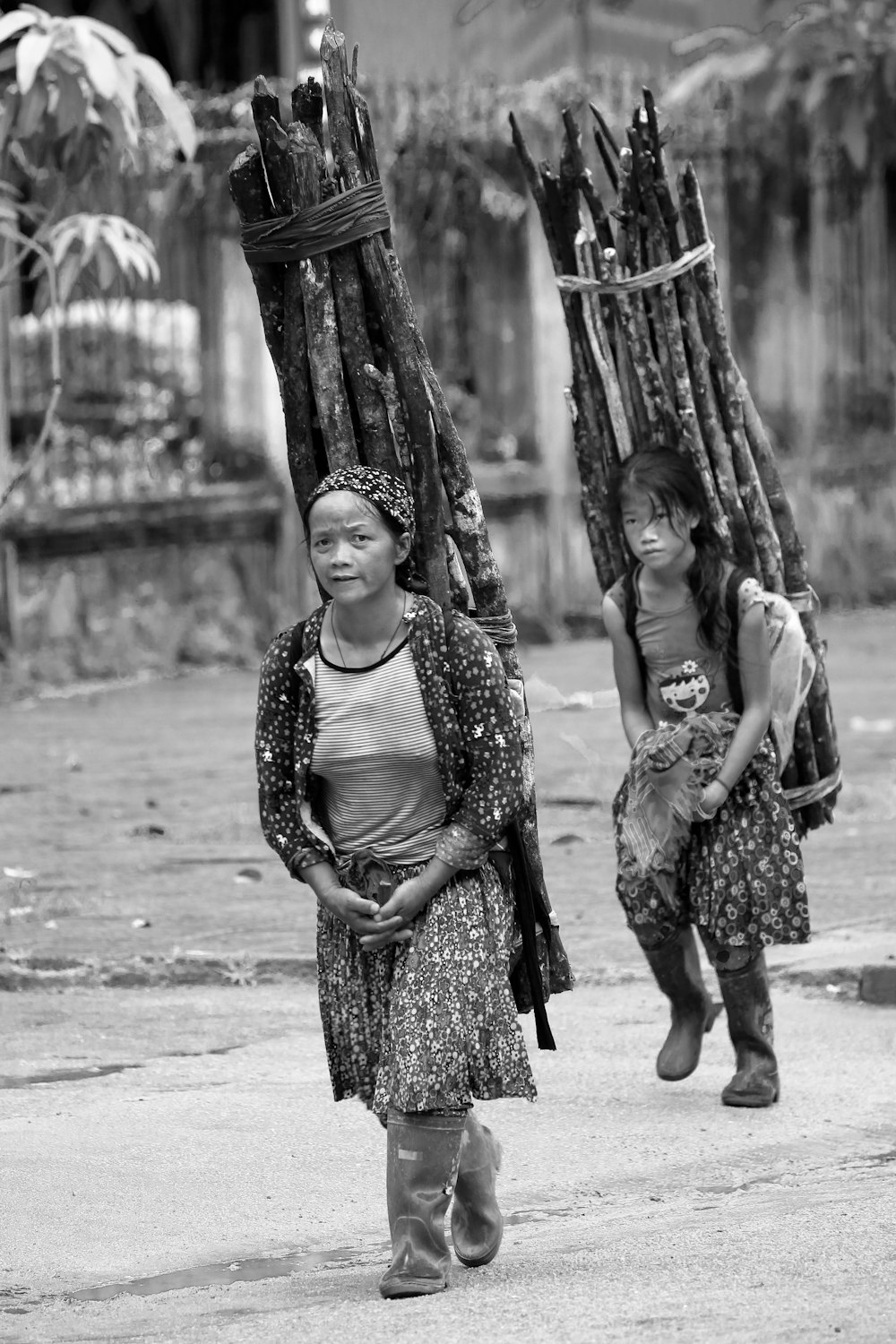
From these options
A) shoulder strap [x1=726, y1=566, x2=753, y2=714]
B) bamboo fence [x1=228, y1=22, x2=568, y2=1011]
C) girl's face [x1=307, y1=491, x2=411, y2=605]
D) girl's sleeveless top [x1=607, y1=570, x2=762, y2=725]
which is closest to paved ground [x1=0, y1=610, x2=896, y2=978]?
girl's sleeveless top [x1=607, y1=570, x2=762, y2=725]

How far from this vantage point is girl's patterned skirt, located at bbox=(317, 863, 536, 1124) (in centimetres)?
384

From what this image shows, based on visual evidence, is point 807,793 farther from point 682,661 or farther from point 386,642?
point 386,642

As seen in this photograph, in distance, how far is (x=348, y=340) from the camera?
4324mm

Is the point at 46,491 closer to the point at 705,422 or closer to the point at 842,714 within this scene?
the point at 842,714

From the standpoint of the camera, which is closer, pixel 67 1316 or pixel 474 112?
pixel 67 1316

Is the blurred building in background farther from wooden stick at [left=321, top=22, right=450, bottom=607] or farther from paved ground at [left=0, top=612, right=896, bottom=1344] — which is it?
wooden stick at [left=321, top=22, right=450, bottom=607]

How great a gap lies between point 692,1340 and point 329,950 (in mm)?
989

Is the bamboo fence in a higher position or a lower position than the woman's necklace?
higher

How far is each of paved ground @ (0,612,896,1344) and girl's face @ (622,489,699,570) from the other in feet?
4.23

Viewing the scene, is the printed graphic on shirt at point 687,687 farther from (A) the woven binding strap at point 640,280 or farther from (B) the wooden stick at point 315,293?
(B) the wooden stick at point 315,293

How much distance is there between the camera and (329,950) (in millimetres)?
4090

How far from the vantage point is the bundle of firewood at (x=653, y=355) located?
222 inches

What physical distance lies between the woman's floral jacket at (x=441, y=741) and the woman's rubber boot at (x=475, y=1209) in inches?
21.3

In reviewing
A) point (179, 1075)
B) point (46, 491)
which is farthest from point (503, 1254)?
point (46, 491)
